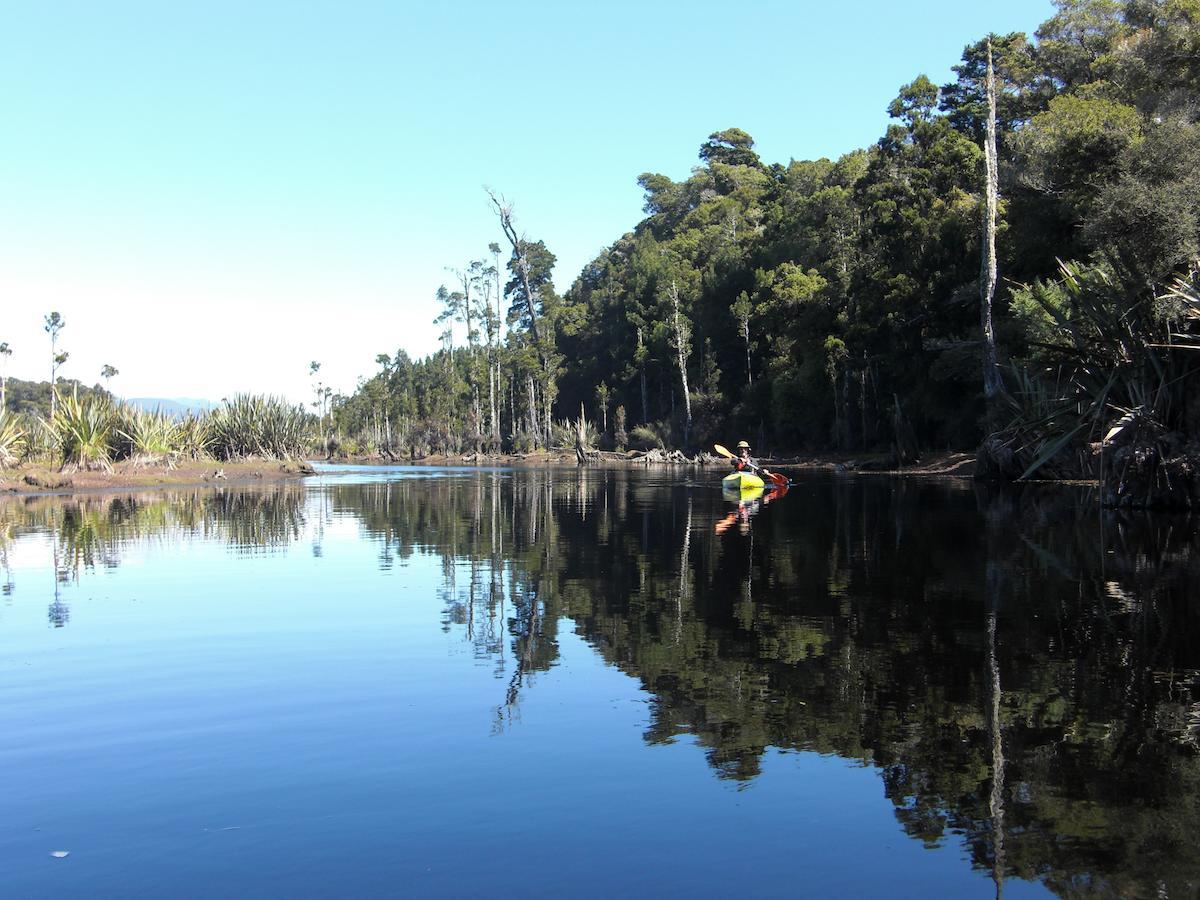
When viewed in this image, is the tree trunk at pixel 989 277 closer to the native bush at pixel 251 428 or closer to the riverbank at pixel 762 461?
the riverbank at pixel 762 461

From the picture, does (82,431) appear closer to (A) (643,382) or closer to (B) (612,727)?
(B) (612,727)

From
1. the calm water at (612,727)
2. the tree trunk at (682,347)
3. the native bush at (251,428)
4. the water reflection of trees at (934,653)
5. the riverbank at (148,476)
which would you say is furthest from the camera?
the tree trunk at (682,347)

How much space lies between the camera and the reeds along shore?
130 feet

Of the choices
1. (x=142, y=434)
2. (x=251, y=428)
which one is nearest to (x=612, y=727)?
(x=142, y=434)

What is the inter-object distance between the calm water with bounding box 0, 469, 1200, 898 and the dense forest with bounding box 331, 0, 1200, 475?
32.5 feet

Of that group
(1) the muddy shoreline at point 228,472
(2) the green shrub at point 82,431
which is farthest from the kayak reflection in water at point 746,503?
(2) the green shrub at point 82,431

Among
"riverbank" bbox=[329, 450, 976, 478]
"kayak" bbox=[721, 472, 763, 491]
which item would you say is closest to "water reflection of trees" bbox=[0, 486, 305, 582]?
"kayak" bbox=[721, 472, 763, 491]

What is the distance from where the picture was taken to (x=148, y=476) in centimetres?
4294

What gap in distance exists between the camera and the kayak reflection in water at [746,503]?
22.2 metres

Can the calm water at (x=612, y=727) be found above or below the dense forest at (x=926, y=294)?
below

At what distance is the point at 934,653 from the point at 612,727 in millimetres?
3546

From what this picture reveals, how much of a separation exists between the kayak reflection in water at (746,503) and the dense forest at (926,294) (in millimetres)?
7266

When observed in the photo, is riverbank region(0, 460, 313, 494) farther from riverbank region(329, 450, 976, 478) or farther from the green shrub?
riverbank region(329, 450, 976, 478)

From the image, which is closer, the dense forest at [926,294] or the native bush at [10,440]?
the dense forest at [926,294]
